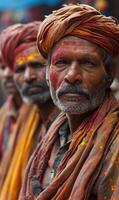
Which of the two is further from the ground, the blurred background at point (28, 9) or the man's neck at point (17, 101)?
the man's neck at point (17, 101)

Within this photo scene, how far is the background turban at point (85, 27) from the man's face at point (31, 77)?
1.73 m

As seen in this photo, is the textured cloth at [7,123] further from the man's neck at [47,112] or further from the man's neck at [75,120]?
the man's neck at [75,120]

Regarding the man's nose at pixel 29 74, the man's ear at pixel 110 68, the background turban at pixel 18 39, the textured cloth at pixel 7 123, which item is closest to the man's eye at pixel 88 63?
the man's ear at pixel 110 68

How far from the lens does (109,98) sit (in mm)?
5383

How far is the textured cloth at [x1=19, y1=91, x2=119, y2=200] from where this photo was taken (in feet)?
16.1

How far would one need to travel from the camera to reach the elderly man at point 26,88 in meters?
7.09

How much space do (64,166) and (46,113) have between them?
2.02m

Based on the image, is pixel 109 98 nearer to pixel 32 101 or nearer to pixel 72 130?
pixel 72 130

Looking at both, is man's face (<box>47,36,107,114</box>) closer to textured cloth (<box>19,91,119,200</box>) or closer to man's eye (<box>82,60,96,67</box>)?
man's eye (<box>82,60,96,67</box>)

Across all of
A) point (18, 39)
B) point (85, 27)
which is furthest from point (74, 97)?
point (18, 39)

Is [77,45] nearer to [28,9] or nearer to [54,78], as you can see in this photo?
[54,78]

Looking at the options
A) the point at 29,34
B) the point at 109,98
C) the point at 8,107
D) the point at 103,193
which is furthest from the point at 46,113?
the point at 103,193

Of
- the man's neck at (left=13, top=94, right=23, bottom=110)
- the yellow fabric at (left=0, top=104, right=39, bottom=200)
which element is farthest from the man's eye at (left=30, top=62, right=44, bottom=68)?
the man's neck at (left=13, top=94, right=23, bottom=110)

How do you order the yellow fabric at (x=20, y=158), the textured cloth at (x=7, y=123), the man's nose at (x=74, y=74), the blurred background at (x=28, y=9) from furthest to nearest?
the blurred background at (x=28, y=9) → the textured cloth at (x=7, y=123) → the yellow fabric at (x=20, y=158) → the man's nose at (x=74, y=74)
